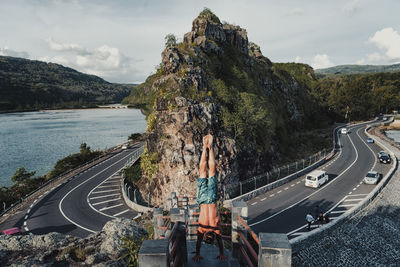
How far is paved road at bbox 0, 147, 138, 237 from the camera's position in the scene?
891 inches

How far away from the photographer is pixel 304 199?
22.0 m

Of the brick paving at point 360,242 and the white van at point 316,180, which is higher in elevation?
the white van at point 316,180

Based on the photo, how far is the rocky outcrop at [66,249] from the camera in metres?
7.14

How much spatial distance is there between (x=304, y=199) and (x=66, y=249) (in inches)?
841

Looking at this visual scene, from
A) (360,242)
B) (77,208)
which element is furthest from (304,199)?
(77,208)

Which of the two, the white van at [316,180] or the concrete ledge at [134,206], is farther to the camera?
the concrete ledge at [134,206]

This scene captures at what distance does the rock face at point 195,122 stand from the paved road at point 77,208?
5.20 m

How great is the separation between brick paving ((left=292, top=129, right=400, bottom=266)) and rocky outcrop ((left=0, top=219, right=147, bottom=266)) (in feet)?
39.4

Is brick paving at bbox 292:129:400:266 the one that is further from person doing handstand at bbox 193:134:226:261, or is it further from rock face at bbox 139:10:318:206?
rock face at bbox 139:10:318:206

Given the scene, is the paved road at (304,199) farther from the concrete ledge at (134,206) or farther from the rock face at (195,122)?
the concrete ledge at (134,206)

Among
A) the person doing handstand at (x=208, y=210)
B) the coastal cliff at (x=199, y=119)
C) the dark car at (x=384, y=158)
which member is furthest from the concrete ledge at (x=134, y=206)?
the dark car at (x=384, y=158)

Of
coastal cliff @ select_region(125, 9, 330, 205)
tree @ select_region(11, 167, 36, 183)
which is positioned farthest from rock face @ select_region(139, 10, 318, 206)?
tree @ select_region(11, 167, 36, 183)

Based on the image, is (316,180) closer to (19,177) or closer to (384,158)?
(384,158)

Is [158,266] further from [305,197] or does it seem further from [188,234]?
[305,197]
